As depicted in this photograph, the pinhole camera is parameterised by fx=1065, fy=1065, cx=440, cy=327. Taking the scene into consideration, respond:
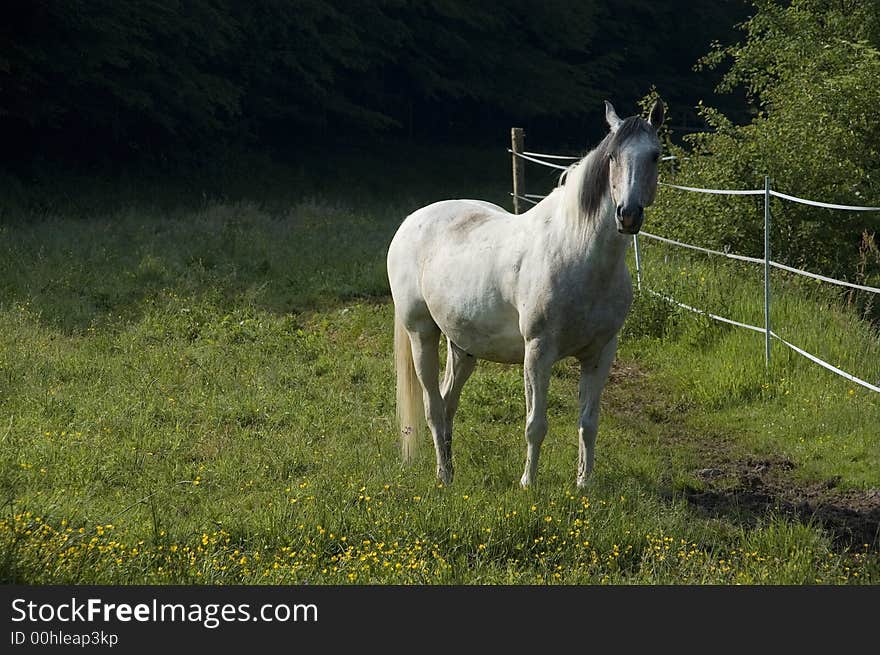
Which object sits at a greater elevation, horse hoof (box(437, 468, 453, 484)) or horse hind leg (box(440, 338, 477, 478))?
horse hind leg (box(440, 338, 477, 478))

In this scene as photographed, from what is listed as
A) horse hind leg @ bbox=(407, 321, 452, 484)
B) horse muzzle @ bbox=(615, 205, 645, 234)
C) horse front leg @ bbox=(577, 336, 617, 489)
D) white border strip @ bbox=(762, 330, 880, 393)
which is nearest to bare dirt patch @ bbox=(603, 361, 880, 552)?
horse front leg @ bbox=(577, 336, 617, 489)

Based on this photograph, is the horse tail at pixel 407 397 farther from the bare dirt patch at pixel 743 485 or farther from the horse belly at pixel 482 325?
the bare dirt patch at pixel 743 485

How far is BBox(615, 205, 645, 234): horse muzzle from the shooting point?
502 centimetres

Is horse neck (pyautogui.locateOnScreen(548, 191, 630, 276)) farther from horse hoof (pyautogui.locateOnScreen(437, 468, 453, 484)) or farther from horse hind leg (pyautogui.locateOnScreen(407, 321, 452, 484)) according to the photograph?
horse hoof (pyautogui.locateOnScreen(437, 468, 453, 484))

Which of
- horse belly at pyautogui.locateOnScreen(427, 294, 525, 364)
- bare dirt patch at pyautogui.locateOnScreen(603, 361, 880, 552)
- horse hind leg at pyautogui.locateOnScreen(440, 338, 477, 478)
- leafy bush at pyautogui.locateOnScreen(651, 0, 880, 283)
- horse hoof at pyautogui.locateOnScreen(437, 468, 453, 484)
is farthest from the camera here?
leafy bush at pyautogui.locateOnScreen(651, 0, 880, 283)

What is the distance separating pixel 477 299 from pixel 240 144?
22.9m

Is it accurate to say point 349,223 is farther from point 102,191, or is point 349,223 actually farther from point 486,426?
point 486,426

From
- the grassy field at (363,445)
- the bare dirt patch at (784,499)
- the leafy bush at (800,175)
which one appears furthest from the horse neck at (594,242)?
the leafy bush at (800,175)

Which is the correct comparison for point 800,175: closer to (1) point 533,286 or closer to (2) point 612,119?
(2) point 612,119

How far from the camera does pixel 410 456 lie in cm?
653

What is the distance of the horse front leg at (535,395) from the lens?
568 centimetres

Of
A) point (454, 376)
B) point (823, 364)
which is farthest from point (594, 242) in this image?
point (823, 364)

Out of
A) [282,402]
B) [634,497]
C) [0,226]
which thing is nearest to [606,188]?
[634,497]

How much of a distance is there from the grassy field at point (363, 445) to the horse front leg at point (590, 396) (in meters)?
0.19
